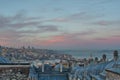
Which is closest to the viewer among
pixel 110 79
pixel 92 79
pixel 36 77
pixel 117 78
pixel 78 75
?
pixel 117 78

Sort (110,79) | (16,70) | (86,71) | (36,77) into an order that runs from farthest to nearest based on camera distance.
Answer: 1. (36,77)
2. (86,71)
3. (16,70)
4. (110,79)

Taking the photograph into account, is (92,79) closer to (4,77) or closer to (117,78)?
(4,77)

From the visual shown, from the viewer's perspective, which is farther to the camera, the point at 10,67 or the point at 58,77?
the point at 58,77

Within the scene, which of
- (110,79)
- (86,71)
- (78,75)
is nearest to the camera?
(110,79)

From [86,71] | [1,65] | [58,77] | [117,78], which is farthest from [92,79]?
[58,77]

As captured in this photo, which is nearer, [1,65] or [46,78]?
[1,65]

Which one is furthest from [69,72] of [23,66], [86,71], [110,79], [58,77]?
[110,79]

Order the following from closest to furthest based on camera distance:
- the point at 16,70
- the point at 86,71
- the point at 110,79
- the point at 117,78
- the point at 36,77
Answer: the point at 117,78 < the point at 110,79 < the point at 16,70 < the point at 86,71 < the point at 36,77

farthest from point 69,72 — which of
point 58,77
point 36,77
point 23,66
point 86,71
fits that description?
point 23,66

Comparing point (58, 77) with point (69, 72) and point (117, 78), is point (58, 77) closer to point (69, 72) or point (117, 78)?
point (69, 72)
